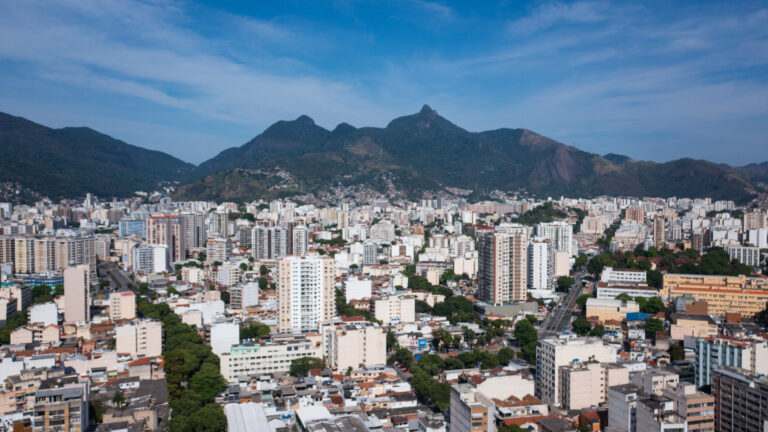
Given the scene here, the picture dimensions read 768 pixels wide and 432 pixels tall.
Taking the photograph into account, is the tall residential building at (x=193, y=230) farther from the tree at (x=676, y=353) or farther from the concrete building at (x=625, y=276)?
the tree at (x=676, y=353)

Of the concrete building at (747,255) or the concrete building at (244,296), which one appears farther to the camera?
the concrete building at (747,255)

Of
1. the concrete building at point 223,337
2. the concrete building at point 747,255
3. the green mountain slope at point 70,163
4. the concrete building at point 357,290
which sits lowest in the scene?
the concrete building at point 223,337

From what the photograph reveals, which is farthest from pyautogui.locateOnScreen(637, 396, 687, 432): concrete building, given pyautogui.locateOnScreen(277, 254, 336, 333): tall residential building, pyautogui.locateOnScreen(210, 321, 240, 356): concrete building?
pyautogui.locateOnScreen(277, 254, 336, 333): tall residential building

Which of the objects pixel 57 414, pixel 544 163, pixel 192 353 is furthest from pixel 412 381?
pixel 544 163

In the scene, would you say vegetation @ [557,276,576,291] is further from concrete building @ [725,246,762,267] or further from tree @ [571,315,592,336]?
concrete building @ [725,246,762,267]

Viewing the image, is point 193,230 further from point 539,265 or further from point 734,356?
point 734,356

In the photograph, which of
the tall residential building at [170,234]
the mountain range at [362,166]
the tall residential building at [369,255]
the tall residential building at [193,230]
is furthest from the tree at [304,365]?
the mountain range at [362,166]

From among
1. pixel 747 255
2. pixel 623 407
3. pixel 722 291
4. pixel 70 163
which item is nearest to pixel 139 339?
pixel 623 407

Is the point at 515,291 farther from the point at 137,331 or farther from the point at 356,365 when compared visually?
the point at 137,331
